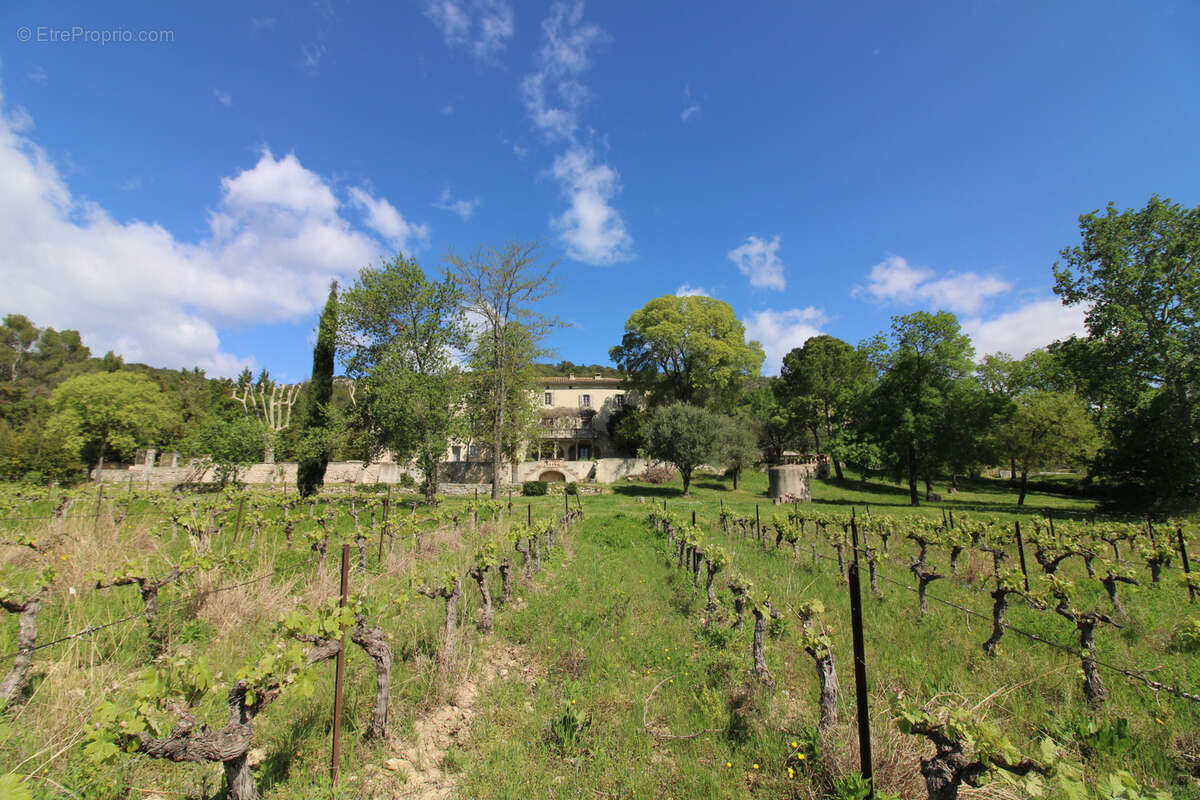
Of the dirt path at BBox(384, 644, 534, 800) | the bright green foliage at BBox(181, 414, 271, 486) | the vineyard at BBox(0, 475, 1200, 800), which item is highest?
the bright green foliage at BBox(181, 414, 271, 486)

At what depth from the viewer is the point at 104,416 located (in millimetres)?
35531

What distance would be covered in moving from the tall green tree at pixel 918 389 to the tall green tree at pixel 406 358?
24.4m

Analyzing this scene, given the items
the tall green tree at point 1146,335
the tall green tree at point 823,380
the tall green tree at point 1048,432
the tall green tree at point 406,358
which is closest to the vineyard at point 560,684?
the tall green tree at point 406,358

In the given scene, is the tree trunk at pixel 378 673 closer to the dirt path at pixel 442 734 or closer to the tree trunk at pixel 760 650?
the dirt path at pixel 442 734

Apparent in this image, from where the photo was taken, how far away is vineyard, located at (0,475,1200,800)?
3.21 metres

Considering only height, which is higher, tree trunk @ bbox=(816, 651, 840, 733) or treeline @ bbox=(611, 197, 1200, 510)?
treeline @ bbox=(611, 197, 1200, 510)

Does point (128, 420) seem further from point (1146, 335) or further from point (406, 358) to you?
point (1146, 335)

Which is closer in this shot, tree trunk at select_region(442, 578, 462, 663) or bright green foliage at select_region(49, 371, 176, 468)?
tree trunk at select_region(442, 578, 462, 663)

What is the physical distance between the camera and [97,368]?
57625 millimetres

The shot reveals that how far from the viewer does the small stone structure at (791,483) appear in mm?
28328

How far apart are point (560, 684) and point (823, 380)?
3951 centimetres

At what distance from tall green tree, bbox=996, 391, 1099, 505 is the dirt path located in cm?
3370

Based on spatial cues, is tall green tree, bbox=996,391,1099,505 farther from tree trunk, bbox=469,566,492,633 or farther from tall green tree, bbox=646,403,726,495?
tree trunk, bbox=469,566,492,633

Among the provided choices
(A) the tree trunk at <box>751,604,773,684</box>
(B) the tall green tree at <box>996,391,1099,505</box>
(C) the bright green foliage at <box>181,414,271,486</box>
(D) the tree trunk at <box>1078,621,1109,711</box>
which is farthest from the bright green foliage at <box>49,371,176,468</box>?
(B) the tall green tree at <box>996,391,1099,505</box>
